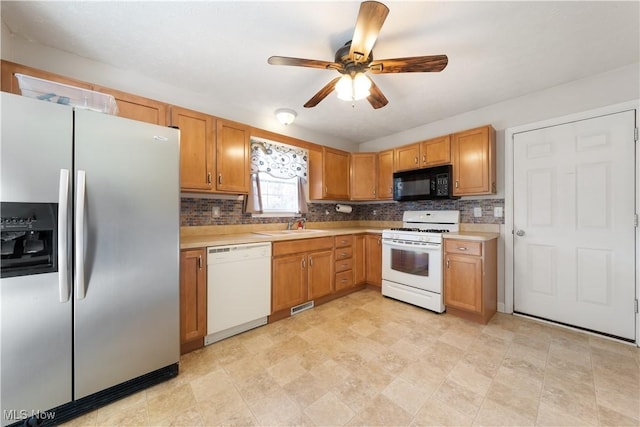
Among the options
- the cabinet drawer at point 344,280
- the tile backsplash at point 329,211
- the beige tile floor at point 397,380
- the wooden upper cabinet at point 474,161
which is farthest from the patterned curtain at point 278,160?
A: the wooden upper cabinet at point 474,161

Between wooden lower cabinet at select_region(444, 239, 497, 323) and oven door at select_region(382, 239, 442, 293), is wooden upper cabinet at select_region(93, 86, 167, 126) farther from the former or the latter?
wooden lower cabinet at select_region(444, 239, 497, 323)

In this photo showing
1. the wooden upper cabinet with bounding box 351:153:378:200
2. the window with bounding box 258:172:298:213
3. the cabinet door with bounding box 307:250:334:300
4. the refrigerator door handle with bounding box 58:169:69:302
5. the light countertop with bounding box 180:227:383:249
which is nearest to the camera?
the refrigerator door handle with bounding box 58:169:69:302

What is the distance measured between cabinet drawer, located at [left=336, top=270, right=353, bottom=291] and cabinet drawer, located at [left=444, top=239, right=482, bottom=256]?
4.05ft

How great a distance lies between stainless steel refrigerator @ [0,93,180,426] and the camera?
1198 millimetres

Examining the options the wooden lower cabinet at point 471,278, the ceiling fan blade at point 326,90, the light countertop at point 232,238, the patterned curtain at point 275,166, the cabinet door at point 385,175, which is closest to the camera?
the ceiling fan blade at point 326,90

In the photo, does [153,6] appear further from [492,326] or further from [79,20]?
[492,326]

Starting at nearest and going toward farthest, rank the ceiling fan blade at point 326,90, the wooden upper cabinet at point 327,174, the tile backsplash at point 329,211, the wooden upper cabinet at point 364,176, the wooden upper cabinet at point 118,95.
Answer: the wooden upper cabinet at point 118,95, the ceiling fan blade at point 326,90, the tile backsplash at point 329,211, the wooden upper cabinet at point 327,174, the wooden upper cabinet at point 364,176

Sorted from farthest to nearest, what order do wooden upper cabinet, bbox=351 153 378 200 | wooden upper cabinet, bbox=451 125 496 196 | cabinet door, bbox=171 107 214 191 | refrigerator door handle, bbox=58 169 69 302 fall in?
wooden upper cabinet, bbox=351 153 378 200
wooden upper cabinet, bbox=451 125 496 196
cabinet door, bbox=171 107 214 191
refrigerator door handle, bbox=58 169 69 302

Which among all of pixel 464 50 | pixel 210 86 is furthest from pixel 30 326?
pixel 464 50

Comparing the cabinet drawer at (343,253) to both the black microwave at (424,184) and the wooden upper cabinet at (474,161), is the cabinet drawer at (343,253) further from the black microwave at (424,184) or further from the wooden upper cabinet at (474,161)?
the wooden upper cabinet at (474,161)

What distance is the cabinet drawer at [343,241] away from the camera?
3.09 meters

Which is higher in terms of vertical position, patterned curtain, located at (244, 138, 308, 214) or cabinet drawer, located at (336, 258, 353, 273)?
patterned curtain, located at (244, 138, 308, 214)

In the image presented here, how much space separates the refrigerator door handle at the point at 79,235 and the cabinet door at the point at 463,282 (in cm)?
307

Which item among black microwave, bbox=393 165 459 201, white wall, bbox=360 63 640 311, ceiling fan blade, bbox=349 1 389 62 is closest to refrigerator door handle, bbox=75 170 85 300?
ceiling fan blade, bbox=349 1 389 62
